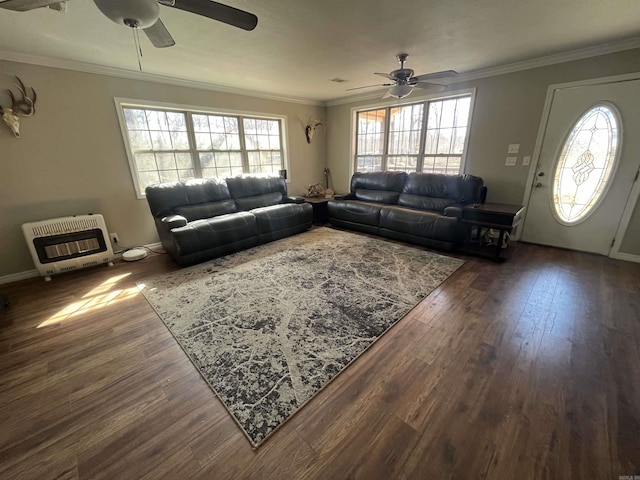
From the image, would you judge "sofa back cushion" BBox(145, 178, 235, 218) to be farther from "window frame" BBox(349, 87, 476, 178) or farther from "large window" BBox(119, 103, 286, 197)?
"window frame" BBox(349, 87, 476, 178)

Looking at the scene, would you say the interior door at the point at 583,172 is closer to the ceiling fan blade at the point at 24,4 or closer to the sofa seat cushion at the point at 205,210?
the sofa seat cushion at the point at 205,210

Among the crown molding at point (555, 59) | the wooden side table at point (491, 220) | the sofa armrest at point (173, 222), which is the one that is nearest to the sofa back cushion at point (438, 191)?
the wooden side table at point (491, 220)

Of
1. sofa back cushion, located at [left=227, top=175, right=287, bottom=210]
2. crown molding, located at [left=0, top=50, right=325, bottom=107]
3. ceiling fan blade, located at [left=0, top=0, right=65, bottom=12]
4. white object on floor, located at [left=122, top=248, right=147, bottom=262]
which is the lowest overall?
white object on floor, located at [left=122, top=248, right=147, bottom=262]

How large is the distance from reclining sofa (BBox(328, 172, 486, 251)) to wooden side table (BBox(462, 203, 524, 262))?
12 cm

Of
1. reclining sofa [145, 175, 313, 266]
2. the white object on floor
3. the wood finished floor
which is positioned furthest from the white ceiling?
the wood finished floor

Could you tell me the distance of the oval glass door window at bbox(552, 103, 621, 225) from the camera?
3.09 m

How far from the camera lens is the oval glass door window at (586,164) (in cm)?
309

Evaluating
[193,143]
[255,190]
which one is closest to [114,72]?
[193,143]

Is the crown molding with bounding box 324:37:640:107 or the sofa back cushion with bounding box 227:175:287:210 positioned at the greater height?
the crown molding with bounding box 324:37:640:107

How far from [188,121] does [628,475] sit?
5387mm

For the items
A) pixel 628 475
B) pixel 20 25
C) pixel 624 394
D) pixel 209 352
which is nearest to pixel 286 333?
pixel 209 352

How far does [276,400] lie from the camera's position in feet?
4.92

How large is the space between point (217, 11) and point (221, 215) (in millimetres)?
2843

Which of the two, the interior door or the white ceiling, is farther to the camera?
the interior door
